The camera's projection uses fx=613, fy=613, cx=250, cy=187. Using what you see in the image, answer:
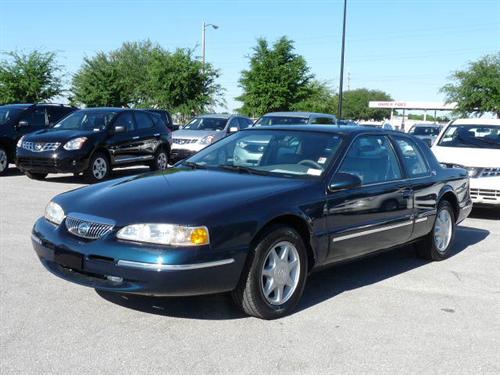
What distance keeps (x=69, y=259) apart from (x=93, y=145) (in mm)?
8843

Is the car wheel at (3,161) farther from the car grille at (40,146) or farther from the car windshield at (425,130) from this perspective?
the car windshield at (425,130)

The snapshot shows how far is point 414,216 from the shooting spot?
5945 millimetres

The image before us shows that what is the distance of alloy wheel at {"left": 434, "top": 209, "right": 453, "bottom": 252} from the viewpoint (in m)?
6.56

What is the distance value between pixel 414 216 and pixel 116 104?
33014 millimetres

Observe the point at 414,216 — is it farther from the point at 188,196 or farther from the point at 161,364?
the point at 161,364

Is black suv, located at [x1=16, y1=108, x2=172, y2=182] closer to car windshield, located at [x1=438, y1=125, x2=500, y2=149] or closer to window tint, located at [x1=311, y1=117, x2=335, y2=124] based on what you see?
window tint, located at [x1=311, y1=117, x2=335, y2=124]

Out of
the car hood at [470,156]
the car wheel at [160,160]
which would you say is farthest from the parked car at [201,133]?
the car hood at [470,156]

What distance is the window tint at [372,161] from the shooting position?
5285 millimetres

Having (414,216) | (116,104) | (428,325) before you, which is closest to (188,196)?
(428,325)

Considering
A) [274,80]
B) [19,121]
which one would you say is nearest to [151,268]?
[19,121]

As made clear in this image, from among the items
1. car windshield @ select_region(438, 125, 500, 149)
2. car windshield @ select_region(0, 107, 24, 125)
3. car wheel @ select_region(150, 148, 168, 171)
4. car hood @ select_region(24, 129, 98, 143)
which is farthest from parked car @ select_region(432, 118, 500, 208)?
car windshield @ select_region(0, 107, 24, 125)

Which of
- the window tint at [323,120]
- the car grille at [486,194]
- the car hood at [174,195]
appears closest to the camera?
the car hood at [174,195]

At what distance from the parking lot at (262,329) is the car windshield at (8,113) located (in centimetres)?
929

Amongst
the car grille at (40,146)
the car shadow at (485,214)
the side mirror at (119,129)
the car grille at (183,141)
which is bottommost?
the car shadow at (485,214)
